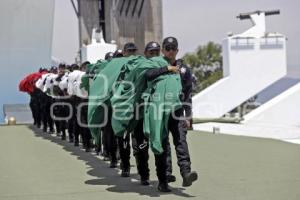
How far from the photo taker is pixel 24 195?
21.3 ft

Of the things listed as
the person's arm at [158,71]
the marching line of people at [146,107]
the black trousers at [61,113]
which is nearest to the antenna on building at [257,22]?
the black trousers at [61,113]

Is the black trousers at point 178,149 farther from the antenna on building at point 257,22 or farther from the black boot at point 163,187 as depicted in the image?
the antenna on building at point 257,22

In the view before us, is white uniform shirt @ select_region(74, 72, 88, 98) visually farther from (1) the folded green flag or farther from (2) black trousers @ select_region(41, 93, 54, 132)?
(1) the folded green flag

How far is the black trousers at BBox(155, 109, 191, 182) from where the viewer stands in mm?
6188

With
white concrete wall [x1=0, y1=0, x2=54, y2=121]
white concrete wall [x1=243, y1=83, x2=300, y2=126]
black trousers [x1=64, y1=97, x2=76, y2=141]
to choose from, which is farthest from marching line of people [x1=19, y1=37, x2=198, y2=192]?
white concrete wall [x1=0, y1=0, x2=54, y2=121]

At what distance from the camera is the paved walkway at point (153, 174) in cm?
635

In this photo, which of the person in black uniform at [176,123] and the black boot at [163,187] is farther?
the black boot at [163,187]

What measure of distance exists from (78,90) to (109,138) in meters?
2.16

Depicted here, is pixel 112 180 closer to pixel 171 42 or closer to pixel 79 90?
pixel 171 42

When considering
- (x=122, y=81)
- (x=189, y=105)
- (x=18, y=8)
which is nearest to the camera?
(x=189, y=105)

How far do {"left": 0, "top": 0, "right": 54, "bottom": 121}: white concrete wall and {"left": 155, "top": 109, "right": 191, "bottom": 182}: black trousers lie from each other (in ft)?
66.3

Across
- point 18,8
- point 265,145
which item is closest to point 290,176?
point 265,145

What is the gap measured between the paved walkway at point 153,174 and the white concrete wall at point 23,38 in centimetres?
1448

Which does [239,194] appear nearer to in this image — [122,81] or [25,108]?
[122,81]
